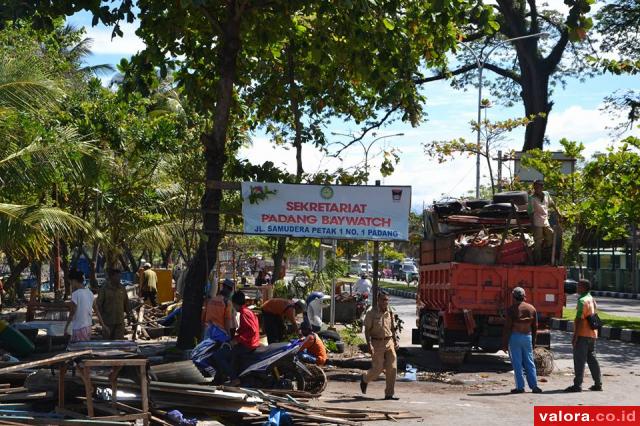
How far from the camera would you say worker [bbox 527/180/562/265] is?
53.1 ft

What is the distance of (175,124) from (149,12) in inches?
364

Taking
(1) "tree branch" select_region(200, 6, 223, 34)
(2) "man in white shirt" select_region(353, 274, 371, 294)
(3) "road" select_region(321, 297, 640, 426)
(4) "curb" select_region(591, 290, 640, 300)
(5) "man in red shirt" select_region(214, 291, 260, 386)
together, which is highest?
(1) "tree branch" select_region(200, 6, 223, 34)

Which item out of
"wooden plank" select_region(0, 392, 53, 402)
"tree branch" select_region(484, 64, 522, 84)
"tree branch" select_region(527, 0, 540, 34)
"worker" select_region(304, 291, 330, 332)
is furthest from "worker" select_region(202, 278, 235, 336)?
"tree branch" select_region(484, 64, 522, 84)

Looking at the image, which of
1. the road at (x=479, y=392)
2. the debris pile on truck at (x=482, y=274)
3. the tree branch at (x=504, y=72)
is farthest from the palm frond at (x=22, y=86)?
the tree branch at (x=504, y=72)

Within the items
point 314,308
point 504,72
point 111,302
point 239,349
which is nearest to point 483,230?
point 314,308

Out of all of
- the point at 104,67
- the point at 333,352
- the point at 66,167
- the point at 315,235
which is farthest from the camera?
the point at 104,67

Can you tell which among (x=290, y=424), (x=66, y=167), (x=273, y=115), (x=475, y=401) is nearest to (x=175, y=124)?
(x=273, y=115)

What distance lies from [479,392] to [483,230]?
5.10 meters

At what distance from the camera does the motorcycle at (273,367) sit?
1173 centimetres

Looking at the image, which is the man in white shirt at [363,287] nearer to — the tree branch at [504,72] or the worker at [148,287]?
the worker at [148,287]

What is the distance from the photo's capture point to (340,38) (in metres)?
15.5

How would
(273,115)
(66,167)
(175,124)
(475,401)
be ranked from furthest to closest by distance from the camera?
1. (175,124)
2. (273,115)
3. (66,167)
4. (475,401)

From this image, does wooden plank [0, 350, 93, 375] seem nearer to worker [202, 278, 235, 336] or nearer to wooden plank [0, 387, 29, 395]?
wooden plank [0, 387, 29, 395]

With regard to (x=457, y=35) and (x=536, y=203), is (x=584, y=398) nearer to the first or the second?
(x=536, y=203)
